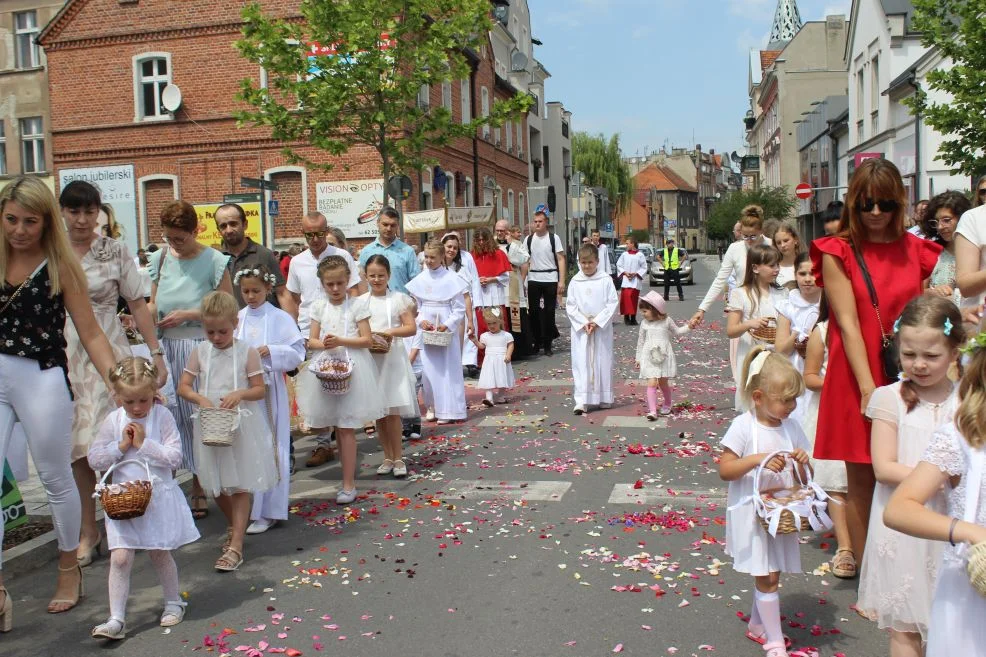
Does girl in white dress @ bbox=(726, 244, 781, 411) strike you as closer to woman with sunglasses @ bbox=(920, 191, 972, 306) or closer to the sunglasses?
woman with sunglasses @ bbox=(920, 191, 972, 306)

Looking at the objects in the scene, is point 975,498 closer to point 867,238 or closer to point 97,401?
point 867,238

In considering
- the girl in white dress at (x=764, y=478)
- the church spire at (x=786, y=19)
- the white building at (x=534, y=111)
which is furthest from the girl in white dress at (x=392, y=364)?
the church spire at (x=786, y=19)

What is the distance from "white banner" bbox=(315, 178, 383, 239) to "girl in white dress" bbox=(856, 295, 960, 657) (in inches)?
969

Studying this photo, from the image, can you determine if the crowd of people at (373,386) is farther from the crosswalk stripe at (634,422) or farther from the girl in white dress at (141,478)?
the crosswalk stripe at (634,422)

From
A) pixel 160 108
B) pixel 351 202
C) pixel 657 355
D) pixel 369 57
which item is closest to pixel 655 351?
pixel 657 355

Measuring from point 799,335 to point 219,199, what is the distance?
26.2 meters

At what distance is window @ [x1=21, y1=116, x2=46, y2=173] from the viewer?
33531 millimetres

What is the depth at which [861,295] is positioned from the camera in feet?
14.8

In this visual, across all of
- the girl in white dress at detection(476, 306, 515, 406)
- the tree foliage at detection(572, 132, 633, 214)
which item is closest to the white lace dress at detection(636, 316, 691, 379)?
the girl in white dress at detection(476, 306, 515, 406)

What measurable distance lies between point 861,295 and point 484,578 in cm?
245

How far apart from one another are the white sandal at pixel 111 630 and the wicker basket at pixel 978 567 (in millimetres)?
3670

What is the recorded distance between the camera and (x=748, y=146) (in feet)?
336

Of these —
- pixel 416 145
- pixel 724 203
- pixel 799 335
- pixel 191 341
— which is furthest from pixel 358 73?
pixel 724 203

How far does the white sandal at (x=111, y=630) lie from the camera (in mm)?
4527
